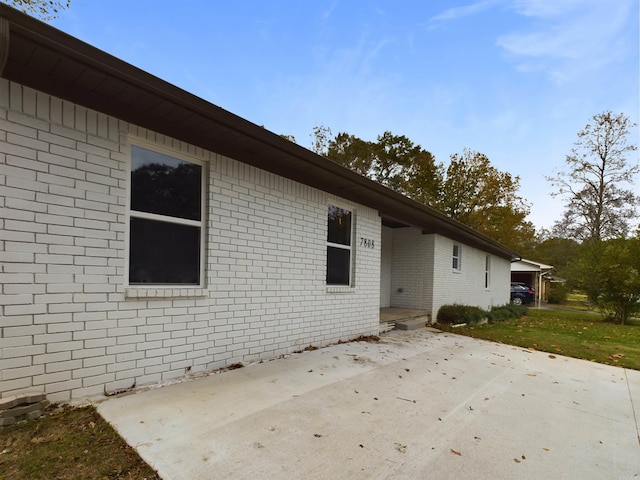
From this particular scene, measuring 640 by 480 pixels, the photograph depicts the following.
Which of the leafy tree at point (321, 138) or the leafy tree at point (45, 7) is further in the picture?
the leafy tree at point (321, 138)

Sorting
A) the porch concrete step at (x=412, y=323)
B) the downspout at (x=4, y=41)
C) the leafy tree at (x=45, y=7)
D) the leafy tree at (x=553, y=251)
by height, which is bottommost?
the porch concrete step at (x=412, y=323)

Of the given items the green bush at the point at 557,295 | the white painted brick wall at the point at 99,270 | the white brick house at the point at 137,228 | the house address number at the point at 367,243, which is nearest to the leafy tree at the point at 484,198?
the green bush at the point at 557,295

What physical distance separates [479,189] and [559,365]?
19676 millimetres

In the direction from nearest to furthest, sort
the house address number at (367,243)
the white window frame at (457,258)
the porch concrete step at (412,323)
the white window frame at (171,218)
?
1. the white window frame at (171,218)
2. the house address number at (367,243)
3. the porch concrete step at (412,323)
4. the white window frame at (457,258)

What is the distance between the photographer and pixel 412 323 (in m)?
8.46

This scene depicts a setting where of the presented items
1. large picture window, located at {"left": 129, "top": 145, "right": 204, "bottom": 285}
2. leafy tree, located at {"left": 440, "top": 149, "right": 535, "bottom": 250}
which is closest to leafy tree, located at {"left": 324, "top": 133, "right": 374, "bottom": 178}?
leafy tree, located at {"left": 440, "top": 149, "right": 535, "bottom": 250}

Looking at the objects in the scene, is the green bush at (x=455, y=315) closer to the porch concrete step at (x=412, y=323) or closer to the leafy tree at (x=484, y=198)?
the porch concrete step at (x=412, y=323)

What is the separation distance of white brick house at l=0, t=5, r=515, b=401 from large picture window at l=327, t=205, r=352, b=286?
0.93 feet

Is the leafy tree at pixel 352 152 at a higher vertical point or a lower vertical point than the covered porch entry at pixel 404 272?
higher

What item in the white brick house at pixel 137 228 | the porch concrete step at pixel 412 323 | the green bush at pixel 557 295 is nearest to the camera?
the white brick house at pixel 137 228

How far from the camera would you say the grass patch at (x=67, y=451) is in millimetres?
2062

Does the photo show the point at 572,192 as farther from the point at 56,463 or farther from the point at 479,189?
the point at 56,463

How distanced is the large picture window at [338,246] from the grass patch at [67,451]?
4.30 meters

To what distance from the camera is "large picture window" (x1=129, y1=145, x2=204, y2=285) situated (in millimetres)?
3584
